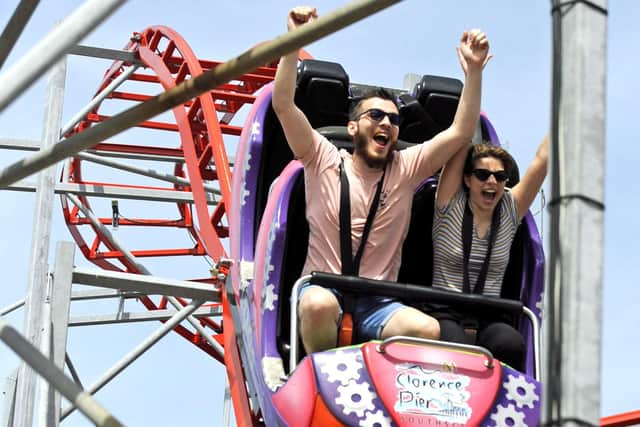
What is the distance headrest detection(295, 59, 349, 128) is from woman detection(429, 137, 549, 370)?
109 cm

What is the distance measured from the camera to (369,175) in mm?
4676

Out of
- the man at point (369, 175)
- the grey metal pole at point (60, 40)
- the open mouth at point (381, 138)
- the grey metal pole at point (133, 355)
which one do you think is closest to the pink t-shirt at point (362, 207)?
the man at point (369, 175)

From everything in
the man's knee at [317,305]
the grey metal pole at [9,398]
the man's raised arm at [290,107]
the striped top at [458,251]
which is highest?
the man's raised arm at [290,107]

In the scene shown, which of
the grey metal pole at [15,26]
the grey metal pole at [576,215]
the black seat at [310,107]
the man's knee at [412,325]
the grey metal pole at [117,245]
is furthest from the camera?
the grey metal pole at [117,245]

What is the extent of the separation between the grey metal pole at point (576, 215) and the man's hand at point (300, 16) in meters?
1.60

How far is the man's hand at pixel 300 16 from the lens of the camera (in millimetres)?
4055

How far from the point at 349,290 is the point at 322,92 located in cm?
149

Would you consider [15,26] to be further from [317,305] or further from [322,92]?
[322,92]

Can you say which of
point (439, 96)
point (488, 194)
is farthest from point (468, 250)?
point (439, 96)

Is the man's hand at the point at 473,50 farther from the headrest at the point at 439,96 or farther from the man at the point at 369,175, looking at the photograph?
the headrest at the point at 439,96

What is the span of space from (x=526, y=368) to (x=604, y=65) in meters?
2.49

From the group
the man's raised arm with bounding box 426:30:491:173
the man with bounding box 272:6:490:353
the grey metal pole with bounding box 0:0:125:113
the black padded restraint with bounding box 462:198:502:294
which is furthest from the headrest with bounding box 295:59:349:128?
the grey metal pole with bounding box 0:0:125:113

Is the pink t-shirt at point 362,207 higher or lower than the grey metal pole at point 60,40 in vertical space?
lower

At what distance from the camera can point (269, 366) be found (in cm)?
464
